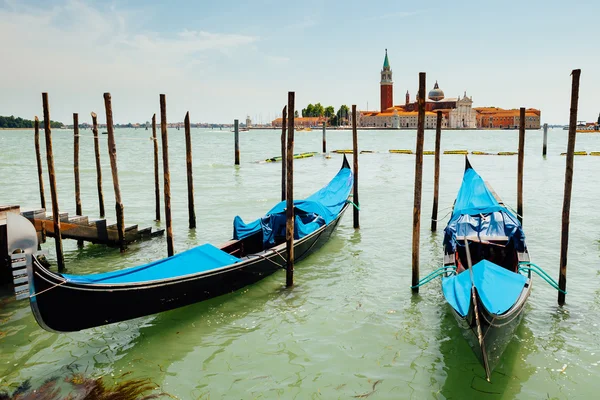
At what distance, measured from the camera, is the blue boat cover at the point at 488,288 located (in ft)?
13.5

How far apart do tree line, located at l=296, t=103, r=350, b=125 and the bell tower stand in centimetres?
933

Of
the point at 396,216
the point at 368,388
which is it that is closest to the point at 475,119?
the point at 396,216

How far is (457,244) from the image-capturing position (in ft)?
20.2

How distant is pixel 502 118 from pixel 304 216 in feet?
368

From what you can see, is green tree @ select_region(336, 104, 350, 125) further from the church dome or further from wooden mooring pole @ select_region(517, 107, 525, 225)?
wooden mooring pole @ select_region(517, 107, 525, 225)

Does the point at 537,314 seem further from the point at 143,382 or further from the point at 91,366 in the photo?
the point at 91,366

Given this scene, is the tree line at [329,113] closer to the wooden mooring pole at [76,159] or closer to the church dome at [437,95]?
the church dome at [437,95]

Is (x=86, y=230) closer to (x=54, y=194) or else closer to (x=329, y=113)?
(x=54, y=194)

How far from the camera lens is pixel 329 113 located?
116 m

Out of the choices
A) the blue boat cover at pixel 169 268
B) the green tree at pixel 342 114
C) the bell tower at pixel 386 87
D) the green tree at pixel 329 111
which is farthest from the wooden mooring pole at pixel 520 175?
the green tree at pixel 342 114

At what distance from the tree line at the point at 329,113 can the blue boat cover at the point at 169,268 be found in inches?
4308

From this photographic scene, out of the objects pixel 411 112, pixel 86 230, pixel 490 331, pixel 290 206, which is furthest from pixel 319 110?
pixel 490 331

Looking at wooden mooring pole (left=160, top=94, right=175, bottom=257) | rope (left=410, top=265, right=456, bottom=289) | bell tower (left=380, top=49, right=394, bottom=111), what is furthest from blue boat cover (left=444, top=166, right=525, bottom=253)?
bell tower (left=380, top=49, right=394, bottom=111)

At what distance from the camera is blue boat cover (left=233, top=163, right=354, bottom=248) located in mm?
7008
